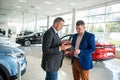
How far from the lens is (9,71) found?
312cm

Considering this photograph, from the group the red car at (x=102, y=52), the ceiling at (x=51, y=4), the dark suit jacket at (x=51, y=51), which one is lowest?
the red car at (x=102, y=52)

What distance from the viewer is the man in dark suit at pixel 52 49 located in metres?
2.22

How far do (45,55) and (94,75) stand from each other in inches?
116

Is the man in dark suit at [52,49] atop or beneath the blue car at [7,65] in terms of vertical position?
atop

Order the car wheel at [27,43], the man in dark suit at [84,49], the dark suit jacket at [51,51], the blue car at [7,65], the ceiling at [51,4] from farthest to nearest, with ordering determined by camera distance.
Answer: the car wheel at [27,43], the ceiling at [51,4], the blue car at [7,65], the man in dark suit at [84,49], the dark suit jacket at [51,51]

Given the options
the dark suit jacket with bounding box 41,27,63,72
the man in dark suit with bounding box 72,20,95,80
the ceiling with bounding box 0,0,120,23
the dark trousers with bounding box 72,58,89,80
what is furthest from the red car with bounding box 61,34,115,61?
the ceiling with bounding box 0,0,120,23

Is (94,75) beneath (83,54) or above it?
beneath

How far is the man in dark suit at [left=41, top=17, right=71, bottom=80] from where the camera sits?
2.22 m

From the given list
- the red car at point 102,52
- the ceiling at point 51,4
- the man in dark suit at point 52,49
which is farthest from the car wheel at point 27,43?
the man in dark suit at point 52,49

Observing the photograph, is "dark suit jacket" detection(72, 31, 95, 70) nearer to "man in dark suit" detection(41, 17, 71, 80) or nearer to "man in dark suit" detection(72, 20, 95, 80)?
"man in dark suit" detection(72, 20, 95, 80)

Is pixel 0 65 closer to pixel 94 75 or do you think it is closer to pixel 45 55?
pixel 45 55

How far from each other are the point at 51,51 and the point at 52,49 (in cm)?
3

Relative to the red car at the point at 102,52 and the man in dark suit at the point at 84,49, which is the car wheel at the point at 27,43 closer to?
the red car at the point at 102,52

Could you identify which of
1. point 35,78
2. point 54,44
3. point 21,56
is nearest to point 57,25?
point 54,44
